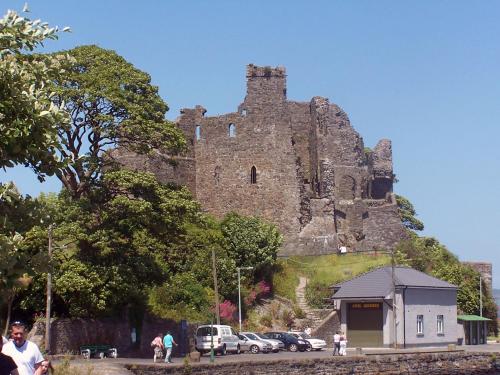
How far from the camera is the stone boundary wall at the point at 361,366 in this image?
3819 centimetres

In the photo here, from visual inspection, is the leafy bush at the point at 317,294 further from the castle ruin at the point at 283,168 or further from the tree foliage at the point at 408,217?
the tree foliage at the point at 408,217

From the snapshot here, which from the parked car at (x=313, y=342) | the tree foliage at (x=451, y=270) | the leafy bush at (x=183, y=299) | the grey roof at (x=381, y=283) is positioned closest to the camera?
the leafy bush at (x=183, y=299)

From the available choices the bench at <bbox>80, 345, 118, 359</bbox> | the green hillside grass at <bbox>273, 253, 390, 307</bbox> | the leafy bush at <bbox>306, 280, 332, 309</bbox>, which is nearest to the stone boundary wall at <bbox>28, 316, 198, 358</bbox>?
the bench at <bbox>80, 345, 118, 359</bbox>

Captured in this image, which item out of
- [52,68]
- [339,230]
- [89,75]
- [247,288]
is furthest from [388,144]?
[52,68]

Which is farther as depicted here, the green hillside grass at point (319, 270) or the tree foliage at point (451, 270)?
the tree foliage at point (451, 270)

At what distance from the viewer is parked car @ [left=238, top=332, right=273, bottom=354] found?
52562mm

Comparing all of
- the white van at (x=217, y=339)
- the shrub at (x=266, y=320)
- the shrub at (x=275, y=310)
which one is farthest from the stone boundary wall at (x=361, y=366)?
the shrub at (x=275, y=310)

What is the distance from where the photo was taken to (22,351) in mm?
15125

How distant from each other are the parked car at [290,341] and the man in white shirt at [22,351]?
40107 millimetres

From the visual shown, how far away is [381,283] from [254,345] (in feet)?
34.6

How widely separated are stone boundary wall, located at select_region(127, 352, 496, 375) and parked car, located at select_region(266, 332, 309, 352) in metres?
7.33

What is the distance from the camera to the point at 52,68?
67.2 ft

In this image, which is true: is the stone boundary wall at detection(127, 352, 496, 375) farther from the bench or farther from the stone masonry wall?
the stone masonry wall

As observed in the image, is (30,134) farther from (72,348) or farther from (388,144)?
(388,144)
